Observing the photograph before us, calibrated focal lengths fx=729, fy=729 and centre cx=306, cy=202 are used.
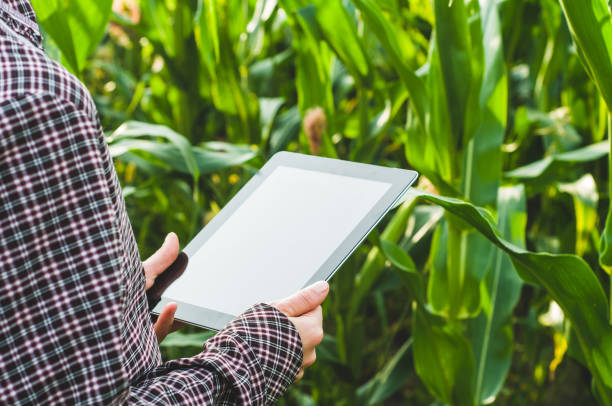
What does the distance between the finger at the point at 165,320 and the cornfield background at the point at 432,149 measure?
0.24 m

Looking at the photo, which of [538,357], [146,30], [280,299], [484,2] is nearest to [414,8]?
[484,2]

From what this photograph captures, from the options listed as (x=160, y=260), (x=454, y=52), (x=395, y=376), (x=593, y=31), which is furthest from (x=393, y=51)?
(x=395, y=376)

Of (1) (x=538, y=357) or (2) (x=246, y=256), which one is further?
(1) (x=538, y=357)

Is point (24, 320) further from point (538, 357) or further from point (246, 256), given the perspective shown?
point (538, 357)

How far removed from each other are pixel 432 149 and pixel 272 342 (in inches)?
16.7

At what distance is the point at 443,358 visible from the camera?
91 cm

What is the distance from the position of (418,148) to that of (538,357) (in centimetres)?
54

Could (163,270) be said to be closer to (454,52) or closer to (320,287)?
(320,287)

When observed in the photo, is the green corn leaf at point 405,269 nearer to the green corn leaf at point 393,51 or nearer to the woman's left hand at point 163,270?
the green corn leaf at point 393,51

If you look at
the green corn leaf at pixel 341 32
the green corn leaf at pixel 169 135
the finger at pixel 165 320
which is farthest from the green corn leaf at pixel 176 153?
the finger at pixel 165 320

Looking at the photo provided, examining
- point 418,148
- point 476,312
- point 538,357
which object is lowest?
point 538,357

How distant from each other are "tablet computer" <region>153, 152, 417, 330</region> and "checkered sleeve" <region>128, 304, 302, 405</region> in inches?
3.2

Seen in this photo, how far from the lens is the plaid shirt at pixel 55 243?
0.37m

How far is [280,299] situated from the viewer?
1.85 feet
